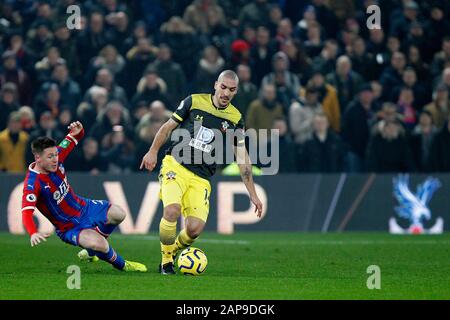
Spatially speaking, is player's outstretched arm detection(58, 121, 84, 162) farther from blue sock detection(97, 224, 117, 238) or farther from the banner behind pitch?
the banner behind pitch

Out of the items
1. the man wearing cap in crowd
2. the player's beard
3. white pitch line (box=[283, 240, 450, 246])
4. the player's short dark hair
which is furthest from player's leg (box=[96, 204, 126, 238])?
the man wearing cap in crowd

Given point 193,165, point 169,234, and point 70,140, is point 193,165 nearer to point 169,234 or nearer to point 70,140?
point 169,234

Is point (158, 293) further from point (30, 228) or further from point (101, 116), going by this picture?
point (101, 116)

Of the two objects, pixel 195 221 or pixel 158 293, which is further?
pixel 195 221

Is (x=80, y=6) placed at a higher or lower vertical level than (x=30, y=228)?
higher

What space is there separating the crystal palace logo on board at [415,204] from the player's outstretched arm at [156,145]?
8502 millimetres

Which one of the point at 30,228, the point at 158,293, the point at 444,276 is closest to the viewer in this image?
the point at 158,293

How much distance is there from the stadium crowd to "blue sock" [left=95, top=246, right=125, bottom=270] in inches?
310

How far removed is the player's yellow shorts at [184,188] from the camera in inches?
506

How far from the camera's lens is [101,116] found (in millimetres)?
21062

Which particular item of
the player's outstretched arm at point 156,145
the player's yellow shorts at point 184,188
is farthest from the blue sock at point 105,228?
the player's outstretched arm at point 156,145

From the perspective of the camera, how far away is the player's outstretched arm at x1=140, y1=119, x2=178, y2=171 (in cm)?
1239
